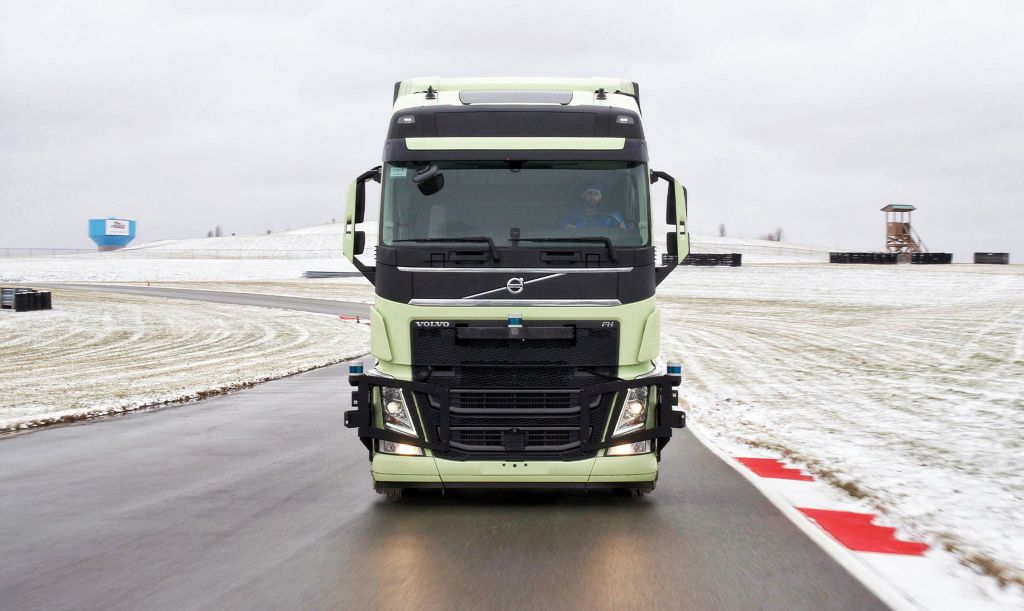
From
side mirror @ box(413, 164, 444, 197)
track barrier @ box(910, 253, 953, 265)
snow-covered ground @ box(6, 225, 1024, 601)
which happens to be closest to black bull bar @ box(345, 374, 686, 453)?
side mirror @ box(413, 164, 444, 197)

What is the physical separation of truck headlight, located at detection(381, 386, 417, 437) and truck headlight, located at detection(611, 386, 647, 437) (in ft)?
4.60

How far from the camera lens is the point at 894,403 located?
12.5 meters

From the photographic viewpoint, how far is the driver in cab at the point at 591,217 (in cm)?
654

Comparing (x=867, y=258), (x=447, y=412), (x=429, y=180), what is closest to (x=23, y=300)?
(x=429, y=180)

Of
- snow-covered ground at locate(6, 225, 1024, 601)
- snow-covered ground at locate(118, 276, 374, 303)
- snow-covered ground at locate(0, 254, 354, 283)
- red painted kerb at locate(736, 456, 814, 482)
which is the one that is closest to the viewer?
snow-covered ground at locate(6, 225, 1024, 601)

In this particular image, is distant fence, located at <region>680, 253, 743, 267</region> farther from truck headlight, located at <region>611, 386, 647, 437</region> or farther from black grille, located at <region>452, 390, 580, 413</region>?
black grille, located at <region>452, 390, 580, 413</region>

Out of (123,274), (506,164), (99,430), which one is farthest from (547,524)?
(123,274)

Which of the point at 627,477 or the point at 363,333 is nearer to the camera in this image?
the point at 627,477

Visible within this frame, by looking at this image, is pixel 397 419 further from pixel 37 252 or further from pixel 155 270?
pixel 37 252

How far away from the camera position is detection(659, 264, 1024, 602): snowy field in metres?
6.51

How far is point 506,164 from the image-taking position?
21.8 ft

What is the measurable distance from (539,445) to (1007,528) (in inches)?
120

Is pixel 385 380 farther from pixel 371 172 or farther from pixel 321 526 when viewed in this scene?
pixel 371 172

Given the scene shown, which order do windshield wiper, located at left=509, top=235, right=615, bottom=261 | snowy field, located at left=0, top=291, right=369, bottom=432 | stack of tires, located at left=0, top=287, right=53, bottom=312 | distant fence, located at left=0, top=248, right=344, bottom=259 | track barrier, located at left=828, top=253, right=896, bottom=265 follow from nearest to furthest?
windshield wiper, located at left=509, top=235, right=615, bottom=261, snowy field, located at left=0, top=291, right=369, bottom=432, stack of tires, located at left=0, top=287, right=53, bottom=312, track barrier, located at left=828, top=253, right=896, bottom=265, distant fence, located at left=0, top=248, right=344, bottom=259
